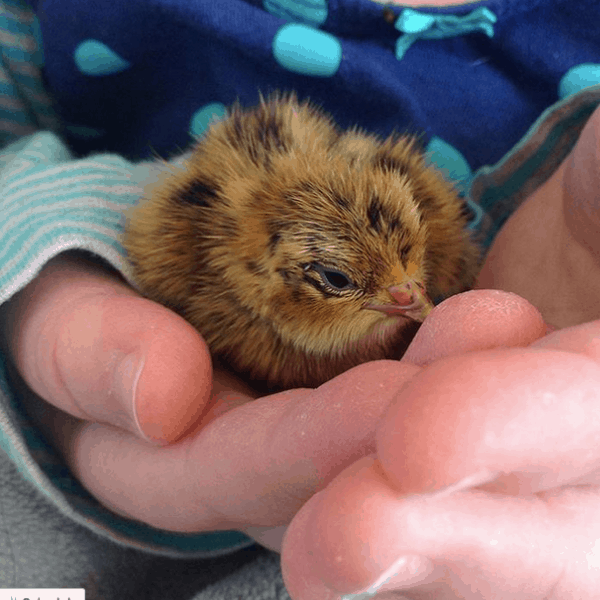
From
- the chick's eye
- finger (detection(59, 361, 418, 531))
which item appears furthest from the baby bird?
finger (detection(59, 361, 418, 531))

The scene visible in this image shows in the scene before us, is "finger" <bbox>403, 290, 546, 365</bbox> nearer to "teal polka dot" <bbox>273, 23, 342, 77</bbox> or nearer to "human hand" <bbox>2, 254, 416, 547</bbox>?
"human hand" <bbox>2, 254, 416, 547</bbox>

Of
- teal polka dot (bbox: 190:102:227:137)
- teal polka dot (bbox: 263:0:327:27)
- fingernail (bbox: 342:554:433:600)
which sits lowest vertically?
teal polka dot (bbox: 190:102:227:137)

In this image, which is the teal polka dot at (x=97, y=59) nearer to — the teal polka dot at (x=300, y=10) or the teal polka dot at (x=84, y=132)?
the teal polka dot at (x=84, y=132)

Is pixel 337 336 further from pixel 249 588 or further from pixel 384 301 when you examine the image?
pixel 249 588

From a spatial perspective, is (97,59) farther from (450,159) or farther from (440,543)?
(440,543)

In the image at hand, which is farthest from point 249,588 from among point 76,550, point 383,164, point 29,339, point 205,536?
point 383,164

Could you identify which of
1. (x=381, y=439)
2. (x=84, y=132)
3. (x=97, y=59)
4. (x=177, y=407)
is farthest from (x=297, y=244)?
(x=84, y=132)

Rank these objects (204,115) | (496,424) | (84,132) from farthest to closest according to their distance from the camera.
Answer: (84,132) < (204,115) < (496,424)
